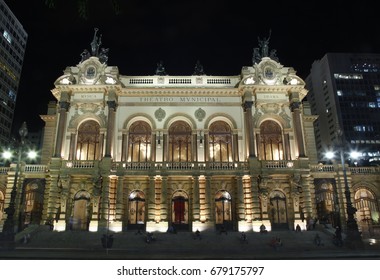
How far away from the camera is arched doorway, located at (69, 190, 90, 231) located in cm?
3067

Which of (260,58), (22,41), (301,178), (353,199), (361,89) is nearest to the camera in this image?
(301,178)

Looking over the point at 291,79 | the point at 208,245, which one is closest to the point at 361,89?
the point at 291,79

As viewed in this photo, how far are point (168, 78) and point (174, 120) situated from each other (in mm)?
5054

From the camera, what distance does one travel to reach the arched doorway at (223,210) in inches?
1243

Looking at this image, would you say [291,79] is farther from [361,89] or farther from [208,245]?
[361,89]

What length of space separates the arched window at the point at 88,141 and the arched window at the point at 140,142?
3537mm

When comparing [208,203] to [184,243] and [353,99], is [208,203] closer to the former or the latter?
[184,243]

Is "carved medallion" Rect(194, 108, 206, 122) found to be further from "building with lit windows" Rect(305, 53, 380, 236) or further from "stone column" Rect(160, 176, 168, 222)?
"building with lit windows" Rect(305, 53, 380, 236)

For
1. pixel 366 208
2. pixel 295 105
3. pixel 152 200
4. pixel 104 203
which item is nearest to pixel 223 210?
pixel 152 200

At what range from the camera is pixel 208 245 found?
25062mm

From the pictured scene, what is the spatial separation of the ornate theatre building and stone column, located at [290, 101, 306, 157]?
0.39ft

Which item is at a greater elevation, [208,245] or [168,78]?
[168,78]

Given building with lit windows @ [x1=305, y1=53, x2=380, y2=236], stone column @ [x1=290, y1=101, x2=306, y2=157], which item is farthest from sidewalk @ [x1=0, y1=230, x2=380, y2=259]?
building with lit windows @ [x1=305, y1=53, x2=380, y2=236]

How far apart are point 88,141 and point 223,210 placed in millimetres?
16084
